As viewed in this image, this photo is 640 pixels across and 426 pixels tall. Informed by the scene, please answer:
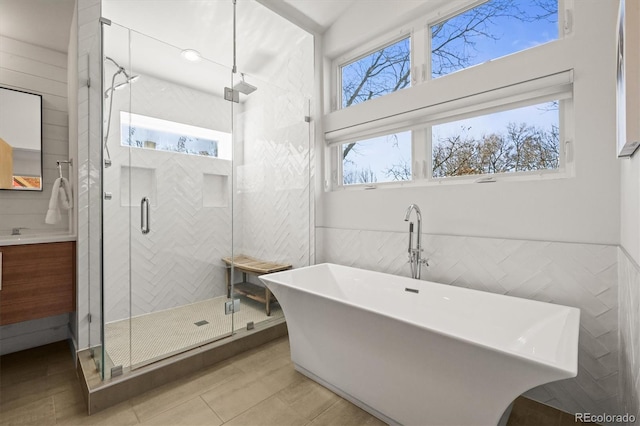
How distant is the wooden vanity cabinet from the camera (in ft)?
7.00

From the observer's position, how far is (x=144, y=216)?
92.6 inches

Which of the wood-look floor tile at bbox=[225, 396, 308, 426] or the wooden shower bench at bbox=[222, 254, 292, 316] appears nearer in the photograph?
the wood-look floor tile at bbox=[225, 396, 308, 426]

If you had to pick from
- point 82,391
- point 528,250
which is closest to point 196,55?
point 82,391

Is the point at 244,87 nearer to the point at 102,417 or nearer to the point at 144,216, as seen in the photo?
the point at 144,216

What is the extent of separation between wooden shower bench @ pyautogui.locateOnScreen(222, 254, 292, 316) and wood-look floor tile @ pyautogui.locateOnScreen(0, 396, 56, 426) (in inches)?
52.1

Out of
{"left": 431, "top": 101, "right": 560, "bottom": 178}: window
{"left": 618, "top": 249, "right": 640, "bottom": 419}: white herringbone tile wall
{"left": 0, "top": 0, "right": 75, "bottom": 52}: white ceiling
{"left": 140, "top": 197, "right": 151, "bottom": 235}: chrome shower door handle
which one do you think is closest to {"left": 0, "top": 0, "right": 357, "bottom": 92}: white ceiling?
{"left": 0, "top": 0, "right": 75, "bottom": 52}: white ceiling

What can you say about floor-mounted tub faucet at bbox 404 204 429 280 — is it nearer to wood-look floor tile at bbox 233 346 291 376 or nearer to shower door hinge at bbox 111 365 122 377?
wood-look floor tile at bbox 233 346 291 376

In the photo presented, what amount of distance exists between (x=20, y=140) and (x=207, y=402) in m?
2.77

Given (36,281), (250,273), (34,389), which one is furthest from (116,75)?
(34,389)

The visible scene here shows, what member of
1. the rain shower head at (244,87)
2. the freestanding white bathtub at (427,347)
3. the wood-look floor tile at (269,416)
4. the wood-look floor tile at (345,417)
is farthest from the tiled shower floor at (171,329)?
the rain shower head at (244,87)

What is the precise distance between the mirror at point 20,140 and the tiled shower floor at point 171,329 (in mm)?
1624

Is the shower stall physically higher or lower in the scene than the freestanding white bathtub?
higher

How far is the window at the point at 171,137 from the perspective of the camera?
7.54 feet

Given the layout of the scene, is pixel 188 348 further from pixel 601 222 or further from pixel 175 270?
pixel 601 222
